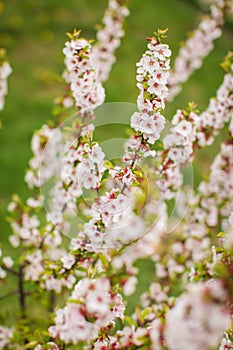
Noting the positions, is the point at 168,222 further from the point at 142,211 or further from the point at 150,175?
the point at 150,175

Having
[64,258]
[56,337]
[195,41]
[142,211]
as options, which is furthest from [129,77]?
[56,337]

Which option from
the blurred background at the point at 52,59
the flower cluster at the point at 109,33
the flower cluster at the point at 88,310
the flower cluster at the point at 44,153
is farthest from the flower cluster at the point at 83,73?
the blurred background at the point at 52,59

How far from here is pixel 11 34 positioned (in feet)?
24.5

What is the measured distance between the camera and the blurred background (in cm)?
575

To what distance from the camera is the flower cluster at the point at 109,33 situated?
353 centimetres

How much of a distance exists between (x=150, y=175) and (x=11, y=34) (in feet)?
17.4

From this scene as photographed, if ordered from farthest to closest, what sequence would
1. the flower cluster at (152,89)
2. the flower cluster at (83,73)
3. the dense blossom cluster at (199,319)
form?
the flower cluster at (83,73) → the flower cluster at (152,89) → the dense blossom cluster at (199,319)

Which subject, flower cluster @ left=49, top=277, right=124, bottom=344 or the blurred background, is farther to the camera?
the blurred background

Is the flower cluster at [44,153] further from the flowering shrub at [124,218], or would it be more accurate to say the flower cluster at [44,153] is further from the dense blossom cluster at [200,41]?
the dense blossom cluster at [200,41]

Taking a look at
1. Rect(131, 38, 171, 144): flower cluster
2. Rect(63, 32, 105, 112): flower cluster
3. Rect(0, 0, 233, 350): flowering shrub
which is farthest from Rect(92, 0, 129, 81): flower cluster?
Rect(131, 38, 171, 144): flower cluster

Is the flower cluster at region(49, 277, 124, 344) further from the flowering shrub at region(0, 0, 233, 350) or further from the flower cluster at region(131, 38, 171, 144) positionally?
the flower cluster at region(131, 38, 171, 144)

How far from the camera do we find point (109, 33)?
362cm

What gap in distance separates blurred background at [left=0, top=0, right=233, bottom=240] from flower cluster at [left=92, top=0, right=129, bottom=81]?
2051 millimetres

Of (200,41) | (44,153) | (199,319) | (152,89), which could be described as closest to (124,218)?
(44,153)
